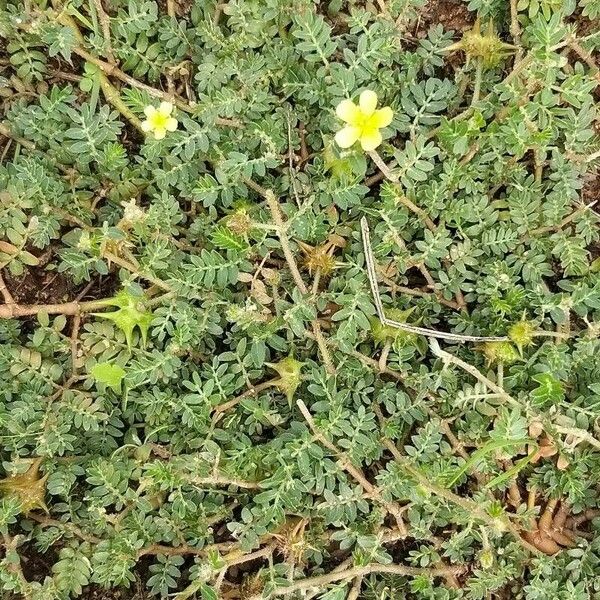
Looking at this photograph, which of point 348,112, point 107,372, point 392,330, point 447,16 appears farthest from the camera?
point 447,16

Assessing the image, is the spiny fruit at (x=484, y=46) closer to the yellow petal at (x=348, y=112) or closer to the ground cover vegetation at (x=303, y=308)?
the ground cover vegetation at (x=303, y=308)

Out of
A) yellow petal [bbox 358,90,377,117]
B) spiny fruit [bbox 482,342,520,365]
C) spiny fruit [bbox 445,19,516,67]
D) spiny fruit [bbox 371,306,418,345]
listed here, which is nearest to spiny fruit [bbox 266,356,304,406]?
spiny fruit [bbox 371,306,418,345]

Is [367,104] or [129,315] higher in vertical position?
[367,104]

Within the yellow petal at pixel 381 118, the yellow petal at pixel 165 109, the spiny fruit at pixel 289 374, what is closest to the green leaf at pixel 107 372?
the spiny fruit at pixel 289 374

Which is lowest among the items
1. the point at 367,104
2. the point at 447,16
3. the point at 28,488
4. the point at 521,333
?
the point at 28,488

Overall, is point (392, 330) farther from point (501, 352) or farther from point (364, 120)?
point (364, 120)

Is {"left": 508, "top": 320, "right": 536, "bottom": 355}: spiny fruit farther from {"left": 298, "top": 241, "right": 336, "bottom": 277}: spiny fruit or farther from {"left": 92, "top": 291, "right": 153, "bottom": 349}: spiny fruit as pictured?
{"left": 92, "top": 291, "right": 153, "bottom": 349}: spiny fruit

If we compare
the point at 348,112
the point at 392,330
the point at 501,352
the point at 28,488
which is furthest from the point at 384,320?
the point at 28,488

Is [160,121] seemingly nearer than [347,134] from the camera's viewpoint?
No

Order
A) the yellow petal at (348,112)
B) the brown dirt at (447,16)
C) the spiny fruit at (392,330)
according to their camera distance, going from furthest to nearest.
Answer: the brown dirt at (447,16) < the spiny fruit at (392,330) < the yellow petal at (348,112)
